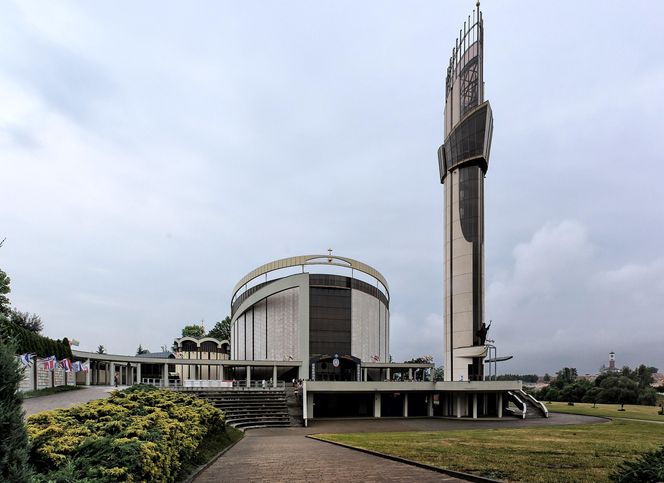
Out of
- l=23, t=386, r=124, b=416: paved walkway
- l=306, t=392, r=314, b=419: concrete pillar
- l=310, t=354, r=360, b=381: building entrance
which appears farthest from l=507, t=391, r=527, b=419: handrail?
l=23, t=386, r=124, b=416: paved walkway

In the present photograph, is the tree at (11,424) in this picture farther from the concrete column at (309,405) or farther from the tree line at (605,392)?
the tree line at (605,392)

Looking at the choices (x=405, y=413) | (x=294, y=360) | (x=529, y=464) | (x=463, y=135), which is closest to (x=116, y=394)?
(x=529, y=464)

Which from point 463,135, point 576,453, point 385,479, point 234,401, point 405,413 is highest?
point 463,135

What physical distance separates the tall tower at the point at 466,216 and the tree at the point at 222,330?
64.4 m

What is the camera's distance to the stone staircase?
102ft

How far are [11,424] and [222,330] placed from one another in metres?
102

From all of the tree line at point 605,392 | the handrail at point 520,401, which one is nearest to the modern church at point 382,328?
the handrail at point 520,401

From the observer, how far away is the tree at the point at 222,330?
101 metres

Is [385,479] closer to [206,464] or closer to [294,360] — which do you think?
[206,464]

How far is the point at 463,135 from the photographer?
46250 mm

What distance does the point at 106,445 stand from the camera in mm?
7418

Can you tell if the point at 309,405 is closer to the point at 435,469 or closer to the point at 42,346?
the point at 42,346

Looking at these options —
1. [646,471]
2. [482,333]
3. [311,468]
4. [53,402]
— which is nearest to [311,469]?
[311,468]

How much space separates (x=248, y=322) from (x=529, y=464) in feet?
168
